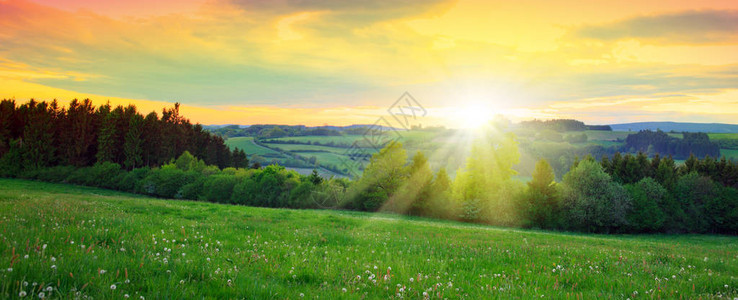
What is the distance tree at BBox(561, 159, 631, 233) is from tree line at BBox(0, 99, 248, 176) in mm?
101475

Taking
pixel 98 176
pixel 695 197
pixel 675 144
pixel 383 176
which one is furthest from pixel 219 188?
pixel 675 144

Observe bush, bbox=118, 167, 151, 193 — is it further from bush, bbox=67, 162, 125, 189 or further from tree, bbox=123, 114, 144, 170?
tree, bbox=123, 114, 144, 170

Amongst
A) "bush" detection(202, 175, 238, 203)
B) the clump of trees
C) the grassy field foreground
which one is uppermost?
the clump of trees

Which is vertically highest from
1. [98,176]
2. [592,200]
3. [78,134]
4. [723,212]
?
[78,134]

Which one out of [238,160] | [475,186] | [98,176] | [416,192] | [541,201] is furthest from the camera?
[238,160]

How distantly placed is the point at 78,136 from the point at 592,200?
11596 cm

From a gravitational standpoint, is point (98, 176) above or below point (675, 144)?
below

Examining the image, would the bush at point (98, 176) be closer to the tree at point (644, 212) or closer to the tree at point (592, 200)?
the tree at point (592, 200)

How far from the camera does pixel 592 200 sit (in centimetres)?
5741

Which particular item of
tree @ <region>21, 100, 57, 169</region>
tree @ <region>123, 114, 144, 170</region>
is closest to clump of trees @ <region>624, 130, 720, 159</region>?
tree @ <region>123, 114, 144, 170</region>

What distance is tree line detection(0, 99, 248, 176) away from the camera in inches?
3275

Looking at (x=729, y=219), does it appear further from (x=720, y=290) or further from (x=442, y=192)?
(x=720, y=290)

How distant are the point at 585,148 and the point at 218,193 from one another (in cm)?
19116

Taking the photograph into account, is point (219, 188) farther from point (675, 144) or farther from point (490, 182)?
point (675, 144)
